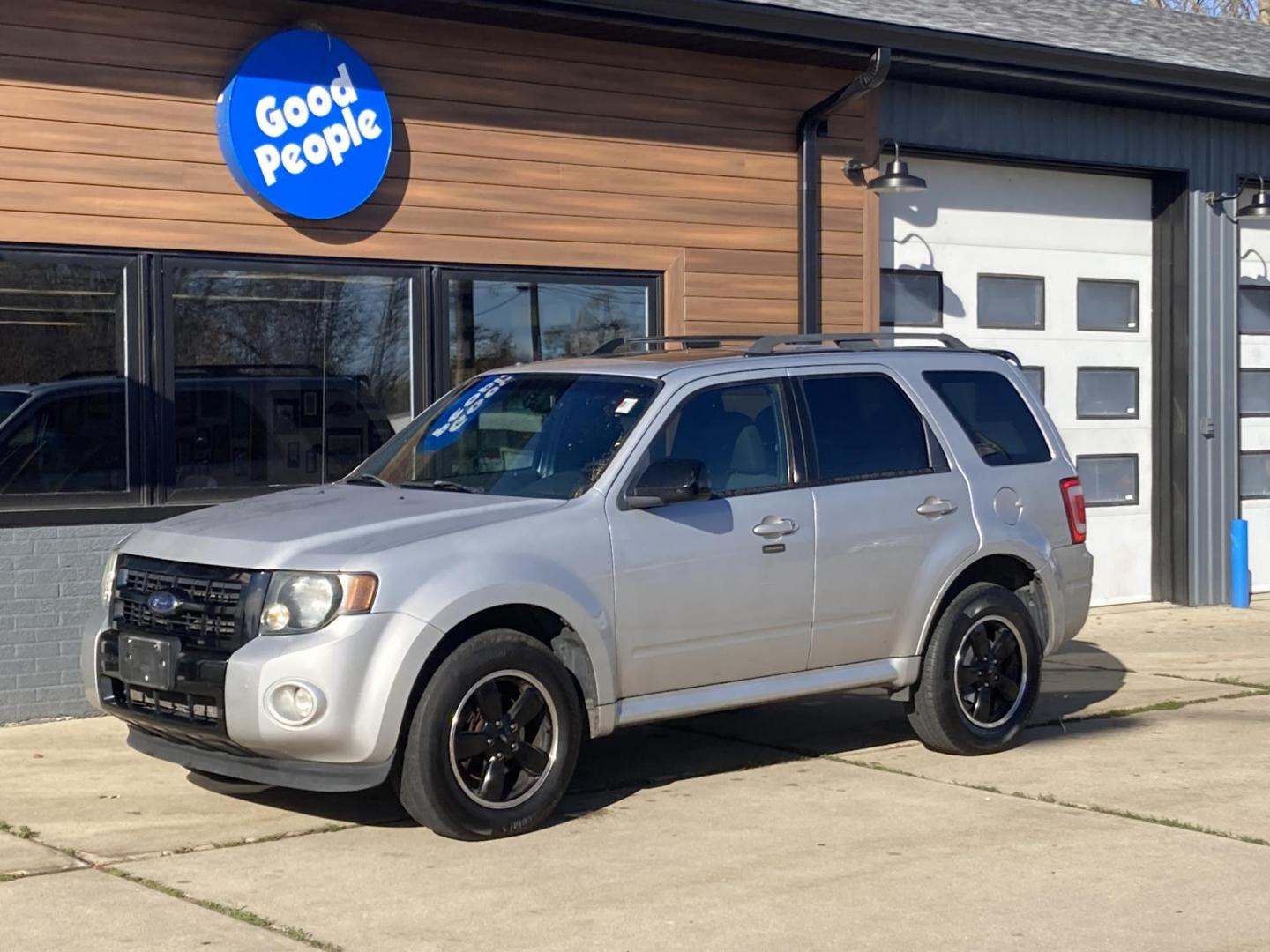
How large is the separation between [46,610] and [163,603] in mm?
2826

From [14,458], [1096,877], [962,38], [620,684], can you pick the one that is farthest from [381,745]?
[962,38]

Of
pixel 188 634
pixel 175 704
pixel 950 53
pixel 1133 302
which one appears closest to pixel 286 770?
pixel 175 704

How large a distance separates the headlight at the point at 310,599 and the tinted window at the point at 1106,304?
9.11 m

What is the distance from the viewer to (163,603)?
266 inches

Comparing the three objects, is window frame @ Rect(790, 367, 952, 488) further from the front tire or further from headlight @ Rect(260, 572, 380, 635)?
headlight @ Rect(260, 572, 380, 635)

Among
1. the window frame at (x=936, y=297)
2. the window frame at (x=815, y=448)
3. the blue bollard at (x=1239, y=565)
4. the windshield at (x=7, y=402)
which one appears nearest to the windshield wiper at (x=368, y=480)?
the window frame at (x=815, y=448)

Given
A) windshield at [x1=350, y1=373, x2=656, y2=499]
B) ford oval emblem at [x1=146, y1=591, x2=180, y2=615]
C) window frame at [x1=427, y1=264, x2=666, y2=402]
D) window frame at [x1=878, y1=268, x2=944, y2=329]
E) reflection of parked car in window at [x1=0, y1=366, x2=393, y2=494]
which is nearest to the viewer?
ford oval emblem at [x1=146, y1=591, x2=180, y2=615]

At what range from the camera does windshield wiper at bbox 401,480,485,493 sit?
7355 millimetres

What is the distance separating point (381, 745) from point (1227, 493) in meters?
10.1

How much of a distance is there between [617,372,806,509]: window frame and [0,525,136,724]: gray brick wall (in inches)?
138

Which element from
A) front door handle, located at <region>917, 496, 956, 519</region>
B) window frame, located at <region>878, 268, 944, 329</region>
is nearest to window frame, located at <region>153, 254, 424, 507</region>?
front door handle, located at <region>917, 496, 956, 519</region>

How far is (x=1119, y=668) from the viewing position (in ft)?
36.3

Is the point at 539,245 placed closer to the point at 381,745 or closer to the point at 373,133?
the point at 373,133

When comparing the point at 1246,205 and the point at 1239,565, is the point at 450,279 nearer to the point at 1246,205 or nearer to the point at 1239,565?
the point at 1239,565
